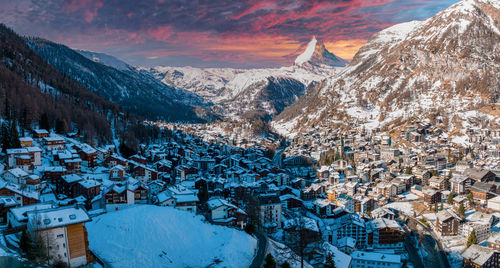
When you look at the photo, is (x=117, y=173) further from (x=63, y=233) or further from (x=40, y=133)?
(x=63, y=233)

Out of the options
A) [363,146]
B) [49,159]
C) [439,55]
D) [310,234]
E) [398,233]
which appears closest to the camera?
[310,234]

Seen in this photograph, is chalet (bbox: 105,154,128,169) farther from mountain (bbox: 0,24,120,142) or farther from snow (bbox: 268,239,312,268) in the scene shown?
snow (bbox: 268,239,312,268)

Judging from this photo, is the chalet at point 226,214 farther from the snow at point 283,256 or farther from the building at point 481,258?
the building at point 481,258

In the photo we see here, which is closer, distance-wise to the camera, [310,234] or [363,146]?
[310,234]

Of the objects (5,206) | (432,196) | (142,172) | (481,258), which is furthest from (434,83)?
(5,206)

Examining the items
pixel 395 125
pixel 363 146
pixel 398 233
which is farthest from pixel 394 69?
pixel 398 233

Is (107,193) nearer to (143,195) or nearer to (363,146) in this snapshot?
(143,195)
